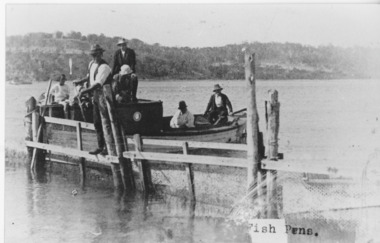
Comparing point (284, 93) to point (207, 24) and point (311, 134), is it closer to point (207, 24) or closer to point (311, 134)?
point (311, 134)

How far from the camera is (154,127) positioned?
8531mm

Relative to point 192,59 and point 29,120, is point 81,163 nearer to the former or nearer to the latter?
point 29,120

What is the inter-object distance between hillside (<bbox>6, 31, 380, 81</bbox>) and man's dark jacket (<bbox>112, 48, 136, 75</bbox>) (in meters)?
0.06

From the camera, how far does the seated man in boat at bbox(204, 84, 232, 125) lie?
27.6ft

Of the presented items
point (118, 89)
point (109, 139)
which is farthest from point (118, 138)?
point (118, 89)

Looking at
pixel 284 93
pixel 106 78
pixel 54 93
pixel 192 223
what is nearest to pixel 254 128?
pixel 284 93

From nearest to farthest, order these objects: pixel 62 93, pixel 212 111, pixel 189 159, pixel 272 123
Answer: pixel 272 123 → pixel 189 159 → pixel 212 111 → pixel 62 93

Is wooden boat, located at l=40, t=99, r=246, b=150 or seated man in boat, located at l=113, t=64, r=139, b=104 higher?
seated man in boat, located at l=113, t=64, r=139, b=104

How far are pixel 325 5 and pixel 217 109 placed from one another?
2032 mm

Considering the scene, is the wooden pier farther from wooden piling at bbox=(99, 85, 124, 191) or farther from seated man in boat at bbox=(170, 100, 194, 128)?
seated man in boat at bbox=(170, 100, 194, 128)

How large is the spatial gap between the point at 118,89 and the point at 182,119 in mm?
983

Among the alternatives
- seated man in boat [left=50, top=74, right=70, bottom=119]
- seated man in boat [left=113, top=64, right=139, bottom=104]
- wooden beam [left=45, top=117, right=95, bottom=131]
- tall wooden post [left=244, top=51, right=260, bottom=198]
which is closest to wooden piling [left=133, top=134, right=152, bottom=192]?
seated man in boat [left=113, top=64, right=139, bottom=104]

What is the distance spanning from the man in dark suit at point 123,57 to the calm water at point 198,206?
1.71 ft

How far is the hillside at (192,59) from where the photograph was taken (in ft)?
26.3
